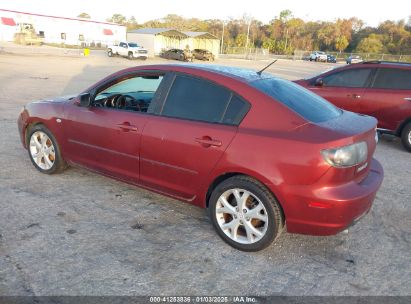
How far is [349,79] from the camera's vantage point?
777cm

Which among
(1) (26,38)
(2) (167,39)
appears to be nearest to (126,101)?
(2) (167,39)

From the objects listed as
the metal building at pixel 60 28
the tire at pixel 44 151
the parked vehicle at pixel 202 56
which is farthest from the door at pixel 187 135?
the metal building at pixel 60 28

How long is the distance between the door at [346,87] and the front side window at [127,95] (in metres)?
4.68

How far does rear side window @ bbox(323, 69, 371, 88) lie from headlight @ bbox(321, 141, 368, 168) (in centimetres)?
505

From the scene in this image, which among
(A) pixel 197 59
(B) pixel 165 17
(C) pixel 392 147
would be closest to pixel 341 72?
(C) pixel 392 147

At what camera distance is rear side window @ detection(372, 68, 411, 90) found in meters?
7.16

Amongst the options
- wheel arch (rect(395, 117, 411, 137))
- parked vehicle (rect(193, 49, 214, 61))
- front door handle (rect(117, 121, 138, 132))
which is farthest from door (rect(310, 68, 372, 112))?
parked vehicle (rect(193, 49, 214, 61))

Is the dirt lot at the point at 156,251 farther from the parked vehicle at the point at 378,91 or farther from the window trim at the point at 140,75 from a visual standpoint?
the parked vehicle at the point at 378,91

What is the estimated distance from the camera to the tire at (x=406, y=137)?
699cm

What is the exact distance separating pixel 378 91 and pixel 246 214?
542 cm

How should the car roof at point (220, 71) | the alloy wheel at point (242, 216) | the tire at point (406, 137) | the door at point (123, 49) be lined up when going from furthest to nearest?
the door at point (123, 49) → the tire at point (406, 137) → the car roof at point (220, 71) → the alloy wheel at point (242, 216)

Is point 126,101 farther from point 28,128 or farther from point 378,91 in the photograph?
point 378,91

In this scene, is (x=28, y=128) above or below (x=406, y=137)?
above

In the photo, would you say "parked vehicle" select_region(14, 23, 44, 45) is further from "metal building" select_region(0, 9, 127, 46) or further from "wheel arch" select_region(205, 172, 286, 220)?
"wheel arch" select_region(205, 172, 286, 220)
